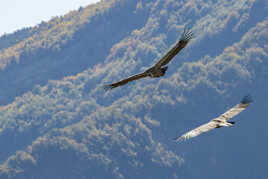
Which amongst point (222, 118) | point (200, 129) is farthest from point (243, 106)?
point (200, 129)

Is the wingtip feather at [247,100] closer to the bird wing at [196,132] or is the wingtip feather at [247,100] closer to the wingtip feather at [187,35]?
the bird wing at [196,132]

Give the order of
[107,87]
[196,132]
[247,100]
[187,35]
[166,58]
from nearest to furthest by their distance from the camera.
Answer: [196,132] → [166,58] → [187,35] → [107,87] → [247,100]

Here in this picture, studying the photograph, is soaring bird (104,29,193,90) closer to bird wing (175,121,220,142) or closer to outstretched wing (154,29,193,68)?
outstretched wing (154,29,193,68)

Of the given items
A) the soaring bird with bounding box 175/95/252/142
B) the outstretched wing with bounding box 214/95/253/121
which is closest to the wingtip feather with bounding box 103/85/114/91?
the soaring bird with bounding box 175/95/252/142

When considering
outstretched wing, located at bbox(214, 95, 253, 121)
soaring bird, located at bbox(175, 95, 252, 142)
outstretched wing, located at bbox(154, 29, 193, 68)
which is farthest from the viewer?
outstretched wing, located at bbox(214, 95, 253, 121)

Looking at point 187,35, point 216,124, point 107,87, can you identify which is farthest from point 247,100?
point 107,87

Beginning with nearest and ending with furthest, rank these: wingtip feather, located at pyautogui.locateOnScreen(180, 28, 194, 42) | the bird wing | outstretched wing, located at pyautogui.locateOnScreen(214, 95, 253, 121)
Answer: the bird wing
wingtip feather, located at pyautogui.locateOnScreen(180, 28, 194, 42)
outstretched wing, located at pyautogui.locateOnScreen(214, 95, 253, 121)

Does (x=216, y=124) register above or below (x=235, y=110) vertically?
below

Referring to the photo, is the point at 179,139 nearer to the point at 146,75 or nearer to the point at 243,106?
the point at 146,75

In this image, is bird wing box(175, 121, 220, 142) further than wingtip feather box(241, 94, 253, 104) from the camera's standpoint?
No

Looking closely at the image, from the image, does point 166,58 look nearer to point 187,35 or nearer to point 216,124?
point 187,35

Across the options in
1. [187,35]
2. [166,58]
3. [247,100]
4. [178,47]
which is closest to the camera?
[178,47]

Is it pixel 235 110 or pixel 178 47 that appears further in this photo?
pixel 235 110

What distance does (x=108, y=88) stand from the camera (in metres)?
14.8
